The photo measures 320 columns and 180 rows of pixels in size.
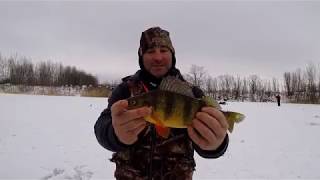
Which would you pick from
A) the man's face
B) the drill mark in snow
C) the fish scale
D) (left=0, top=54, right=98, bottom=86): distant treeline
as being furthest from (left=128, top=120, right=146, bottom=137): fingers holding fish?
(left=0, top=54, right=98, bottom=86): distant treeline

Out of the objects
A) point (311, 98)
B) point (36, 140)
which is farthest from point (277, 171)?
point (311, 98)

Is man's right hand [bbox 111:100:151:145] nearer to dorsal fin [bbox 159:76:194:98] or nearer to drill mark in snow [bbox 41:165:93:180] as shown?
dorsal fin [bbox 159:76:194:98]

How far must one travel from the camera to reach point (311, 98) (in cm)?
4847

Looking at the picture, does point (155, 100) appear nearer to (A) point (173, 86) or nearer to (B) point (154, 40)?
(A) point (173, 86)

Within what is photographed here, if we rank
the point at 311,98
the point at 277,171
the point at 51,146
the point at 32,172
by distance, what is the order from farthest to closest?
the point at 311,98, the point at 51,146, the point at 277,171, the point at 32,172

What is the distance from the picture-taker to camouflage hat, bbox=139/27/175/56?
2.80 m

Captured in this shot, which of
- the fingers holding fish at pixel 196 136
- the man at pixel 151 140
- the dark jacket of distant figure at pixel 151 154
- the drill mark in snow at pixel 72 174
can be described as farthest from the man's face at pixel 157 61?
the drill mark in snow at pixel 72 174

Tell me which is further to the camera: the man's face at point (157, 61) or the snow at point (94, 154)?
the snow at point (94, 154)

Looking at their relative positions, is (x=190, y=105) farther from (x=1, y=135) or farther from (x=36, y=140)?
(x=1, y=135)

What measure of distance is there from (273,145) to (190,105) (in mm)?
8677

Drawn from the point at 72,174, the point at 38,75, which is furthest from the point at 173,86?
the point at 38,75

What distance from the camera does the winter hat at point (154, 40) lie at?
280 centimetres

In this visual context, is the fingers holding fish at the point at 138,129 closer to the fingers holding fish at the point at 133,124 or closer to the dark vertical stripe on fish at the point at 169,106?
the fingers holding fish at the point at 133,124

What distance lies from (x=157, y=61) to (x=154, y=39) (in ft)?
0.62
